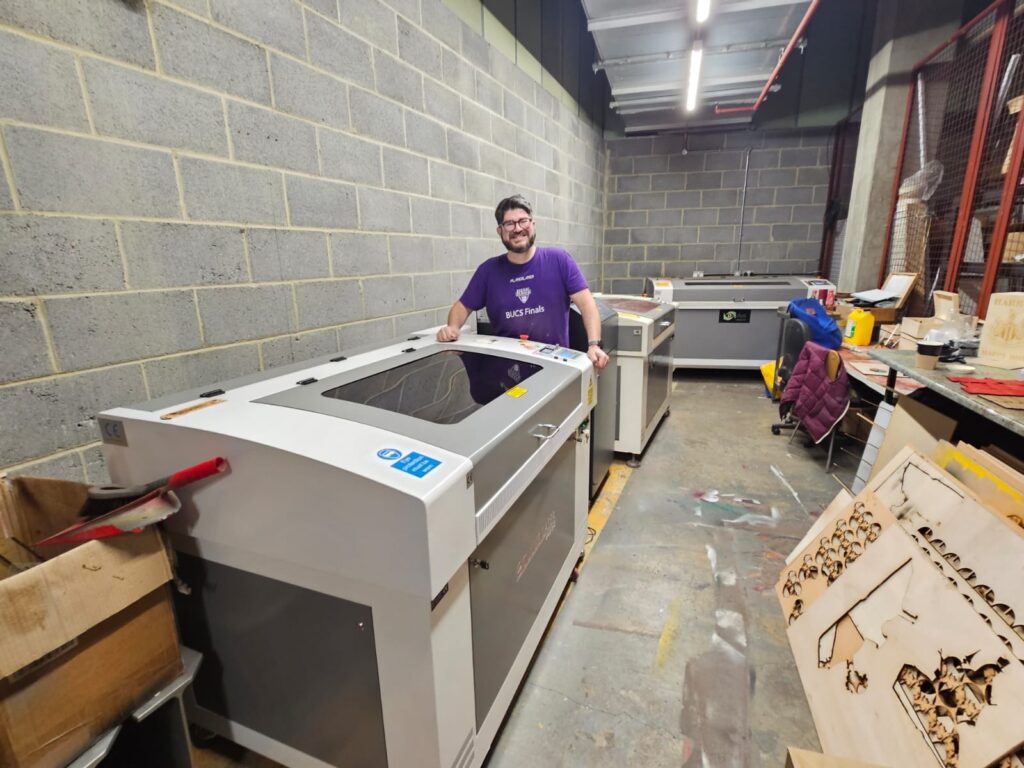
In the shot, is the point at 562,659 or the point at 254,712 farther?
the point at 562,659

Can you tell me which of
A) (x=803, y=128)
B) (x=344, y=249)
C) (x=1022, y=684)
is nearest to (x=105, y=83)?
(x=344, y=249)

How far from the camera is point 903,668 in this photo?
1111 millimetres

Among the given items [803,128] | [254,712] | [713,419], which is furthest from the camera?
[803,128]

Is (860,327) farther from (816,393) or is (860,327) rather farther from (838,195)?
(838,195)

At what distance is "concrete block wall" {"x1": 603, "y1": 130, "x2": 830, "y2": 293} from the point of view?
4.80 m

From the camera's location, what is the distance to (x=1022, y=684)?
2.94ft

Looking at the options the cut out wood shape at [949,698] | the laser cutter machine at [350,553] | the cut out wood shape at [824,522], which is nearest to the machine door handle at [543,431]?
A: the laser cutter machine at [350,553]

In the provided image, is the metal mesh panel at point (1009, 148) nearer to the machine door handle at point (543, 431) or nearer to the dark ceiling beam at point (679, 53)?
the dark ceiling beam at point (679, 53)

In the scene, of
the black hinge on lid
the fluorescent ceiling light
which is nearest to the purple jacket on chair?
the fluorescent ceiling light

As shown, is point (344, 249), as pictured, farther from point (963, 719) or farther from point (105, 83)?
point (963, 719)

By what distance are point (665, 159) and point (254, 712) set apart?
215 inches

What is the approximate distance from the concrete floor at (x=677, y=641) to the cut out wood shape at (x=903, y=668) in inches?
5.2

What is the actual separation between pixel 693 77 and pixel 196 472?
4253 millimetres

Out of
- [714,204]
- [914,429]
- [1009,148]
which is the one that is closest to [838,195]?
[714,204]
